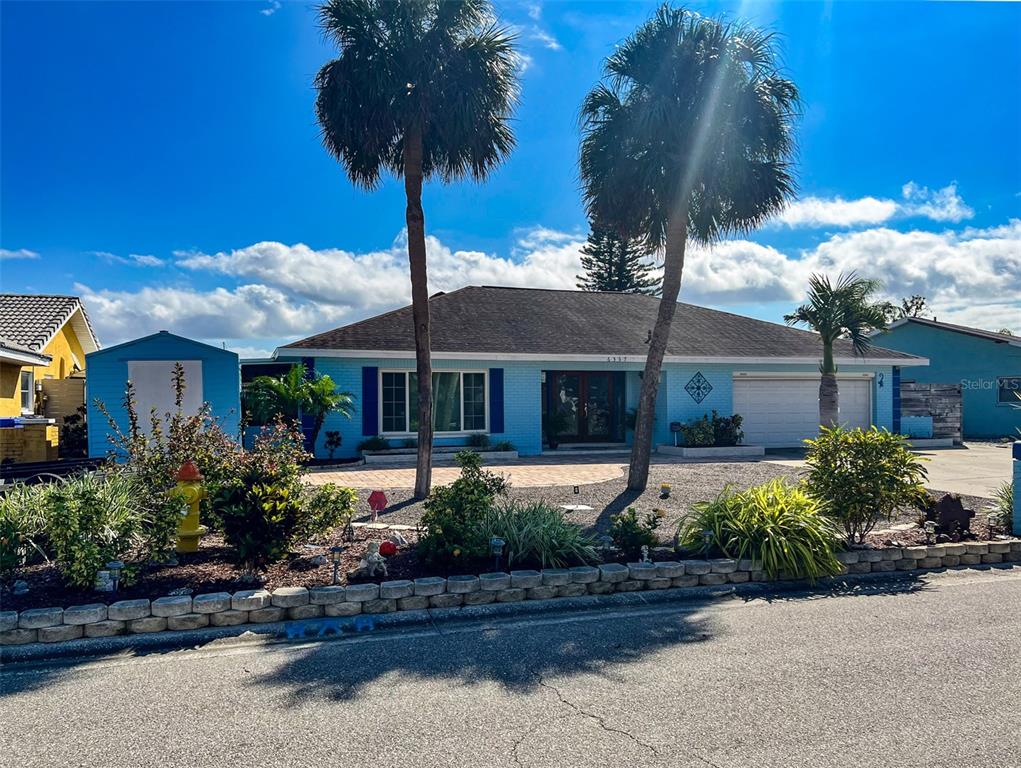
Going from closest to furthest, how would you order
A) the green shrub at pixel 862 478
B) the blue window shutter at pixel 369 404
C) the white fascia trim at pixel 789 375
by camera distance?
the green shrub at pixel 862 478
the blue window shutter at pixel 369 404
the white fascia trim at pixel 789 375

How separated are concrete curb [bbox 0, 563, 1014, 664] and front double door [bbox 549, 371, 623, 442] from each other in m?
12.3

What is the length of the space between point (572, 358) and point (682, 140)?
7.60 m

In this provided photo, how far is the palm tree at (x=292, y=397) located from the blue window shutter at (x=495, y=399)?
376cm

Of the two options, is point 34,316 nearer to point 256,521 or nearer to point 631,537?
point 256,521

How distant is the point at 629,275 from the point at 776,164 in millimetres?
38827

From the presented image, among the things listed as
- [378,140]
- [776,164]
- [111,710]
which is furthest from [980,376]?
[111,710]

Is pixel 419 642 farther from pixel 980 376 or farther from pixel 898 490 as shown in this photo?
pixel 980 376

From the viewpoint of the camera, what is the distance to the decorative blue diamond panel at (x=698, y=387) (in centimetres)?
1880

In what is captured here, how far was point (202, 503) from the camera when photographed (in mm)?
7020

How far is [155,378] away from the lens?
1295 centimetres

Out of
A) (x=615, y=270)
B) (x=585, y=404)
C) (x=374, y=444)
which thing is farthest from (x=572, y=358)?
(x=615, y=270)

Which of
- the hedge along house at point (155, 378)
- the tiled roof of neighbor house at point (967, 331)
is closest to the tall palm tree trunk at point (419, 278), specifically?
the hedge along house at point (155, 378)

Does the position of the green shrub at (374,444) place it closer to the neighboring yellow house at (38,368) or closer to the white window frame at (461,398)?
the white window frame at (461,398)

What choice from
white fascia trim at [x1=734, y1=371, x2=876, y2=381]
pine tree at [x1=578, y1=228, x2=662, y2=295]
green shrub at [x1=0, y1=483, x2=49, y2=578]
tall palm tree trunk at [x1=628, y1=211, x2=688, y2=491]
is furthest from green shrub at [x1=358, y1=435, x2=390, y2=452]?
pine tree at [x1=578, y1=228, x2=662, y2=295]
